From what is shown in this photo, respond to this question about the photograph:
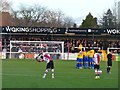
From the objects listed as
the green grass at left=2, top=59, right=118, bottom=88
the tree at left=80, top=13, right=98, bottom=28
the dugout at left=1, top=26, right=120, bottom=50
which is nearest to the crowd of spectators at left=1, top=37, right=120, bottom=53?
the dugout at left=1, top=26, right=120, bottom=50

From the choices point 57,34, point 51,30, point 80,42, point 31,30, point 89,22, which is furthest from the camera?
point 89,22

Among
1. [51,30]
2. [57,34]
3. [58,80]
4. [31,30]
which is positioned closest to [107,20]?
[57,34]

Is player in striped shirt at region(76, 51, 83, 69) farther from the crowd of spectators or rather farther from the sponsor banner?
the sponsor banner

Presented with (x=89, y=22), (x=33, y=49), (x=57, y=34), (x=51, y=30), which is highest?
(x=89, y=22)

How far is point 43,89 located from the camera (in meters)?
16.7

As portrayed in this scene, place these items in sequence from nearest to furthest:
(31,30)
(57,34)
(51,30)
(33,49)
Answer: (33,49)
(31,30)
(51,30)
(57,34)

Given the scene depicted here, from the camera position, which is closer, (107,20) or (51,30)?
(51,30)

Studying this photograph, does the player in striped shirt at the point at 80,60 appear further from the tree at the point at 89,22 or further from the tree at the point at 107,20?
the tree at the point at 107,20

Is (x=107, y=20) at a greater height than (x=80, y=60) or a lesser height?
greater

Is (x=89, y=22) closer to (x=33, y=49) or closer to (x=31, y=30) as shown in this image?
(x=31, y=30)

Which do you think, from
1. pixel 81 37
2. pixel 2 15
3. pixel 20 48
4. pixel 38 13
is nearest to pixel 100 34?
pixel 81 37

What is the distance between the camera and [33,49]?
49.3 m

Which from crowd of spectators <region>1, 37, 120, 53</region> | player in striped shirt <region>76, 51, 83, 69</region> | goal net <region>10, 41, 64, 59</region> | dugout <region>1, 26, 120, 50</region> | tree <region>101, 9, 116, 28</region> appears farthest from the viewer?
tree <region>101, 9, 116, 28</region>

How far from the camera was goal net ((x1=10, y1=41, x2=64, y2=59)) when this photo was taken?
48188mm
